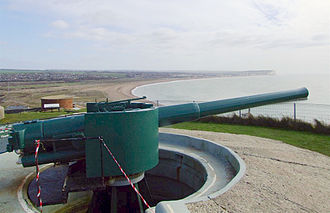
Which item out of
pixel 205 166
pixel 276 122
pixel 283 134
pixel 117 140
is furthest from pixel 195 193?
pixel 276 122

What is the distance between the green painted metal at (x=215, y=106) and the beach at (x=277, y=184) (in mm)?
955

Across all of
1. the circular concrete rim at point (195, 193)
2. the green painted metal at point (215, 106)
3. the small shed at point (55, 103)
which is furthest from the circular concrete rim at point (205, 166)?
the small shed at point (55, 103)

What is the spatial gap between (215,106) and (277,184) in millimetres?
2115

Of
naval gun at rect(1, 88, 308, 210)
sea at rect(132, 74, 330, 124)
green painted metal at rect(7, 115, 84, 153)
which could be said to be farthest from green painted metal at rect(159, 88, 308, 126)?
sea at rect(132, 74, 330, 124)

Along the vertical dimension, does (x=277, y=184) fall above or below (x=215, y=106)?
below

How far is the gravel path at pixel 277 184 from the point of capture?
3.73 m

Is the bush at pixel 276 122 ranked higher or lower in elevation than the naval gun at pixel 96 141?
lower

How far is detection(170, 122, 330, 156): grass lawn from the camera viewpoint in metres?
7.48

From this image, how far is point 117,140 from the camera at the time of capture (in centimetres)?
475

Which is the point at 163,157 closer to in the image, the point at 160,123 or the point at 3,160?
the point at 160,123

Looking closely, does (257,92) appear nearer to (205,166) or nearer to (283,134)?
(283,134)

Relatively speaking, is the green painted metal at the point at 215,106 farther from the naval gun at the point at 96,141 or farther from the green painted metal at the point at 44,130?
the green painted metal at the point at 44,130

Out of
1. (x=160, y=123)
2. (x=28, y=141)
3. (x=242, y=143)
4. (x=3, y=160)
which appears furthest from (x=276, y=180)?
(x=3, y=160)

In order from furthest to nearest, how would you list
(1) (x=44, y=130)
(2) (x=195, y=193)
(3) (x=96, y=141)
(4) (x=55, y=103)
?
(4) (x=55, y=103) → (1) (x=44, y=130) → (3) (x=96, y=141) → (2) (x=195, y=193)
